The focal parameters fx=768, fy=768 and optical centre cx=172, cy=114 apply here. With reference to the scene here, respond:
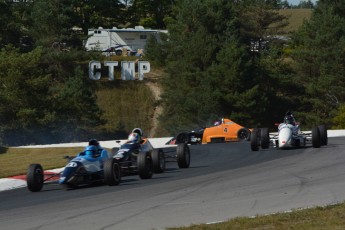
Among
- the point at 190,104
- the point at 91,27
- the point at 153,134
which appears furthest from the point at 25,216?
the point at 91,27

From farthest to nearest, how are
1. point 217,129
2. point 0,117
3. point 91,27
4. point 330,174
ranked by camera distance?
point 91,27 → point 0,117 → point 217,129 → point 330,174

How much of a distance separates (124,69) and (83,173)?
6550 cm

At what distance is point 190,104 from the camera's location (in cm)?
6688

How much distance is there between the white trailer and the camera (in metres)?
96.9

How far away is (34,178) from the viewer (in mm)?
18062

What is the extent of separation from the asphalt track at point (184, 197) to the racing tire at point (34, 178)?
36 cm

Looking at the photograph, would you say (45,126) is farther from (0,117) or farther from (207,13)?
(207,13)

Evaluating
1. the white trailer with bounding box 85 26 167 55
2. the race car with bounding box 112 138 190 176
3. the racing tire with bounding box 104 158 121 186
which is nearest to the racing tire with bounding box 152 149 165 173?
the race car with bounding box 112 138 190 176

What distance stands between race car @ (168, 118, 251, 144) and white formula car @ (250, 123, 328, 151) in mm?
6360

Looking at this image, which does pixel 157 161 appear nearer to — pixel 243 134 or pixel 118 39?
pixel 243 134

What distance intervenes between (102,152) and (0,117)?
144 ft

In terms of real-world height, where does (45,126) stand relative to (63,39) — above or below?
below

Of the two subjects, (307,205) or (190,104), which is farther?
(190,104)

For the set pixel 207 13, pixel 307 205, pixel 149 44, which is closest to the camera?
pixel 307 205
